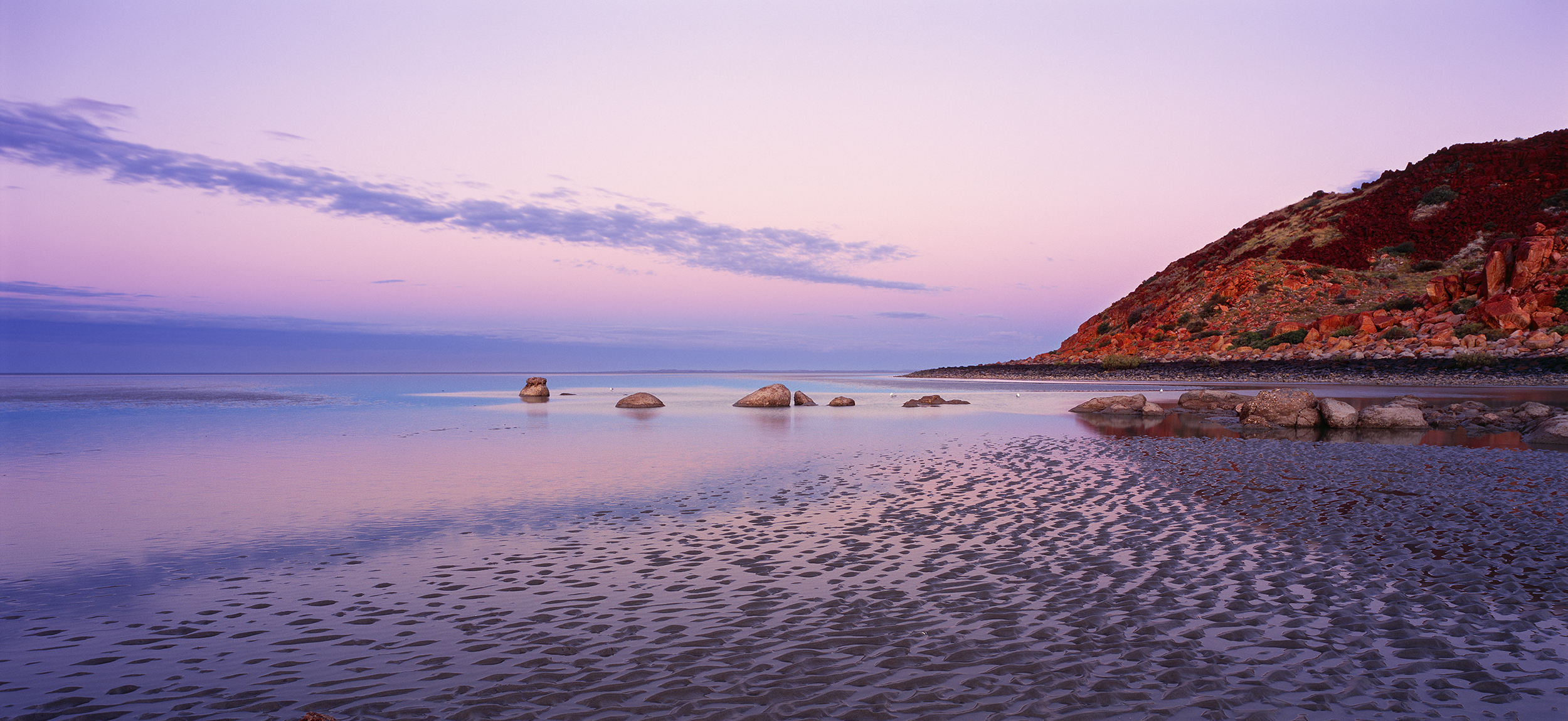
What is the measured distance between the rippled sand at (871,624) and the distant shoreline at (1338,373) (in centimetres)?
5257

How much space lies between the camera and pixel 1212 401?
34.9 metres

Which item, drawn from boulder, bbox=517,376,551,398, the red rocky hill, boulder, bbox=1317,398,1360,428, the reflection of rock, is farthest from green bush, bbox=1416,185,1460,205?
boulder, bbox=517,376,551,398

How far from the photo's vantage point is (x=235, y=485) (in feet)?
50.0

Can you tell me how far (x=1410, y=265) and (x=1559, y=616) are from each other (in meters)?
104

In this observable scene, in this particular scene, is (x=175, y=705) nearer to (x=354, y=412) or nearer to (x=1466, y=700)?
(x=1466, y=700)

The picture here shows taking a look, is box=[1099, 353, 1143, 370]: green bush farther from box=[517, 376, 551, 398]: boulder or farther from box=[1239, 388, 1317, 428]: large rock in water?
box=[517, 376, 551, 398]: boulder

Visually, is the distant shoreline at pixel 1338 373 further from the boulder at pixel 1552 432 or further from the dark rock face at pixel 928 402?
the boulder at pixel 1552 432

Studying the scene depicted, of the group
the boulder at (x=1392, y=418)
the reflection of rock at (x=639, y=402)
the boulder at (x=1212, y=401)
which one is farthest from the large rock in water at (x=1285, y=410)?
the reflection of rock at (x=639, y=402)

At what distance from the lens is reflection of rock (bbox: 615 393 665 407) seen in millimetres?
41344

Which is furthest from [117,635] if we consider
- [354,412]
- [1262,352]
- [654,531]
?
[1262,352]

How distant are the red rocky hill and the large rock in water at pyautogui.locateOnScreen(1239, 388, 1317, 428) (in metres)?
41.0

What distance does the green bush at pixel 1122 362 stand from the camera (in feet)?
275

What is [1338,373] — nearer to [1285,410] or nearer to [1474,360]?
[1474,360]

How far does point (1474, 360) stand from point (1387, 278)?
129 feet
